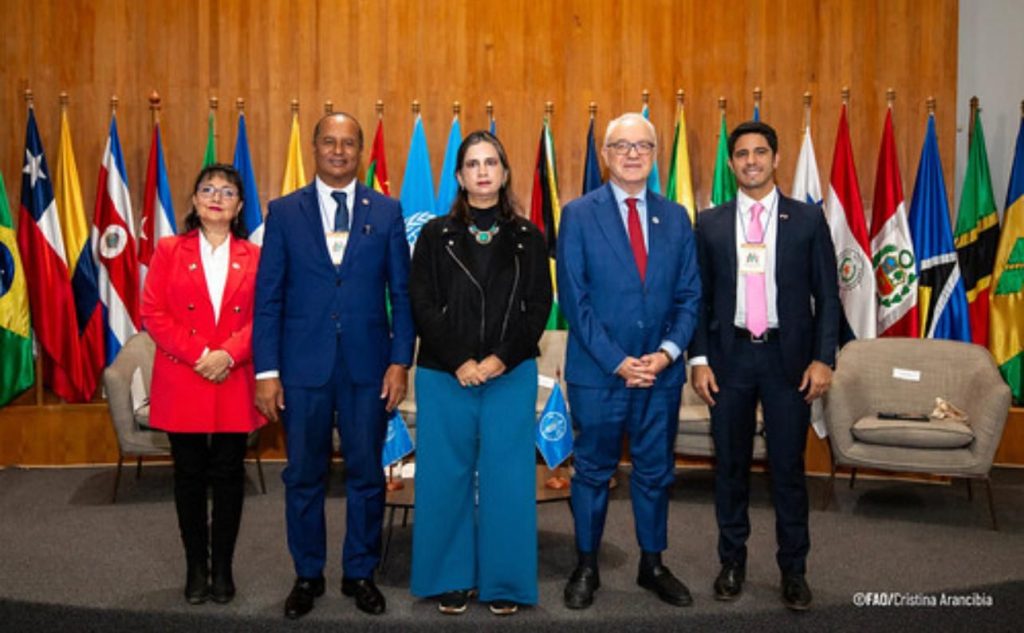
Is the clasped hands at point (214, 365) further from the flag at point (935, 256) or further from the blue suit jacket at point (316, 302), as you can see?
the flag at point (935, 256)

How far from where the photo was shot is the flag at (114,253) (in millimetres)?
6172

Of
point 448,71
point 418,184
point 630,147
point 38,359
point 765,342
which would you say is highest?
point 448,71

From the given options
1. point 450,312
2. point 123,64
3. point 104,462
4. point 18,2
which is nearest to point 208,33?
point 123,64

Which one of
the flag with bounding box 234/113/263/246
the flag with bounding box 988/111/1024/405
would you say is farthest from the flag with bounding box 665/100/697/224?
the flag with bounding box 234/113/263/246

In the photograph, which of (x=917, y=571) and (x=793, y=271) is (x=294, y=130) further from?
(x=917, y=571)

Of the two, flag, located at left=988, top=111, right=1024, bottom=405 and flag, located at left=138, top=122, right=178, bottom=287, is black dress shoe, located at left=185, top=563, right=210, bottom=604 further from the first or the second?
flag, located at left=988, top=111, right=1024, bottom=405

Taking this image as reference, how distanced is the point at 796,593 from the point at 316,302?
2.00 metres

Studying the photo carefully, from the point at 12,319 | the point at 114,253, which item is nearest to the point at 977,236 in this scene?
the point at 114,253

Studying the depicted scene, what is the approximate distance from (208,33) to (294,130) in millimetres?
887

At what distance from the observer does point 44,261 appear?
607 centimetres

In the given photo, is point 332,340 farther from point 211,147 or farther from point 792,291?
point 211,147

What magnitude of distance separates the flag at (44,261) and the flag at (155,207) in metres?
0.47

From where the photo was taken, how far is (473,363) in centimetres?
331

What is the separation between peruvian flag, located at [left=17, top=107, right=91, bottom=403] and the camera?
6.08 meters
